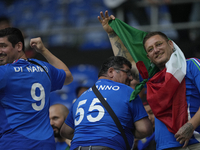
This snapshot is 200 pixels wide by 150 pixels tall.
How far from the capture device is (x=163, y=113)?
2.56 meters

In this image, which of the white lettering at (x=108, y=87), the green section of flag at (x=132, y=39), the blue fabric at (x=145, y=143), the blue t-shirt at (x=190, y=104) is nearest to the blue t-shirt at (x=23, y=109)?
the white lettering at (x=108, y=87)

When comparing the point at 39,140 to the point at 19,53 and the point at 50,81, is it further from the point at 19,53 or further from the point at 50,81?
the point at 19,53

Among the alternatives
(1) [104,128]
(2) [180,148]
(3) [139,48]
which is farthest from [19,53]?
(2) [180,148]

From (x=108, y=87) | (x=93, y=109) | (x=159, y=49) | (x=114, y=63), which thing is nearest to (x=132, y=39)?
(x=114, y=63)

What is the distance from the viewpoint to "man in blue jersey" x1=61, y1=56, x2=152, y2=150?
8.71 ft

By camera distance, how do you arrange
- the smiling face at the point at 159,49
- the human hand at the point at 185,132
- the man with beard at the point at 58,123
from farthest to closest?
the man with beard at the point at 58,123
the smiling face at the point at 159,49
the human hand at the point at 185,132

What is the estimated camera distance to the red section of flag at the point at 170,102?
2479 mm

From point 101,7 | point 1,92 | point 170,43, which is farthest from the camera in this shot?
point 101,7

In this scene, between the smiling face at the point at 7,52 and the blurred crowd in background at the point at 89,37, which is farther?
the blurred crowd in background at the point at 89,37

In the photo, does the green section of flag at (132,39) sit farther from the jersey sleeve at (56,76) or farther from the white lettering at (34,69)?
the white lettering at (34,69)

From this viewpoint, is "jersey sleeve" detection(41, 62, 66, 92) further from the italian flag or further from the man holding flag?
the italian flag

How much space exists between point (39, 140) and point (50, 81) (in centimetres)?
66

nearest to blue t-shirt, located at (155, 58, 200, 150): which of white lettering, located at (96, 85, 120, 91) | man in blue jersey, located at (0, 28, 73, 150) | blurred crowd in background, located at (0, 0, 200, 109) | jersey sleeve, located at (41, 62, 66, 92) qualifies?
white lettering, located at (96, 85, 120, 91)

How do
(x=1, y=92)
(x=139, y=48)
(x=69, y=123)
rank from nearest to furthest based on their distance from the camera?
(x=1, y=92)
(x=69, y=123)
(x=139, y=48)
